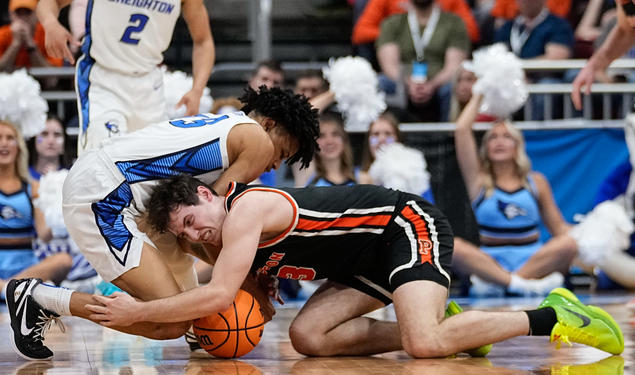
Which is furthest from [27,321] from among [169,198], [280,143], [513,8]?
[513,8]

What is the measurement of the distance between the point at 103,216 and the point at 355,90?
3.60 metres

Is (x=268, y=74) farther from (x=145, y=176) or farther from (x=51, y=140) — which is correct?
(x=145, y=176)

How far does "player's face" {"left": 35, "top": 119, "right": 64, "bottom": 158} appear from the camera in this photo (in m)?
7.46

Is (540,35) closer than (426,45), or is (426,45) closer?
(426,45)

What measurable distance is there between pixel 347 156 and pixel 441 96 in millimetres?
1555

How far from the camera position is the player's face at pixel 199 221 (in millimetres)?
3742

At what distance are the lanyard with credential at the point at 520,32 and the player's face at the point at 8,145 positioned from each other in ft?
15.2

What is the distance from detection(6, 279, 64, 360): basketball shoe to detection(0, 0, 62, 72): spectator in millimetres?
4730

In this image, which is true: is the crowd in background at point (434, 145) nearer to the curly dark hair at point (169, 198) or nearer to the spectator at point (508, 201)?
the spectator at point (508, 201)

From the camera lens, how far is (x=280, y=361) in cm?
399

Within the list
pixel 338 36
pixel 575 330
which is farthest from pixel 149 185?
pixel 338 36

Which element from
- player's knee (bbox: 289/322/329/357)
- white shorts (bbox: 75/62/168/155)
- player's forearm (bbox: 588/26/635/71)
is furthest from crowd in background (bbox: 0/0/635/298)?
player's knee (bbox: 289/322/329/357)

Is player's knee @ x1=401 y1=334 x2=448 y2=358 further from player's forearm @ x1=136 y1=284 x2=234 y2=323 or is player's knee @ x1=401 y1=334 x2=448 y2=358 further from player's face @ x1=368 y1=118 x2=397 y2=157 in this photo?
player's face @ x1=368 y1=118 x2=397 y2=157

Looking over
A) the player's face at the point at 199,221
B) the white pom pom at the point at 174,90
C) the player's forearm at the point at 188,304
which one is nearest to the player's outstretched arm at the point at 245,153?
the player's face at the point at 199,221
